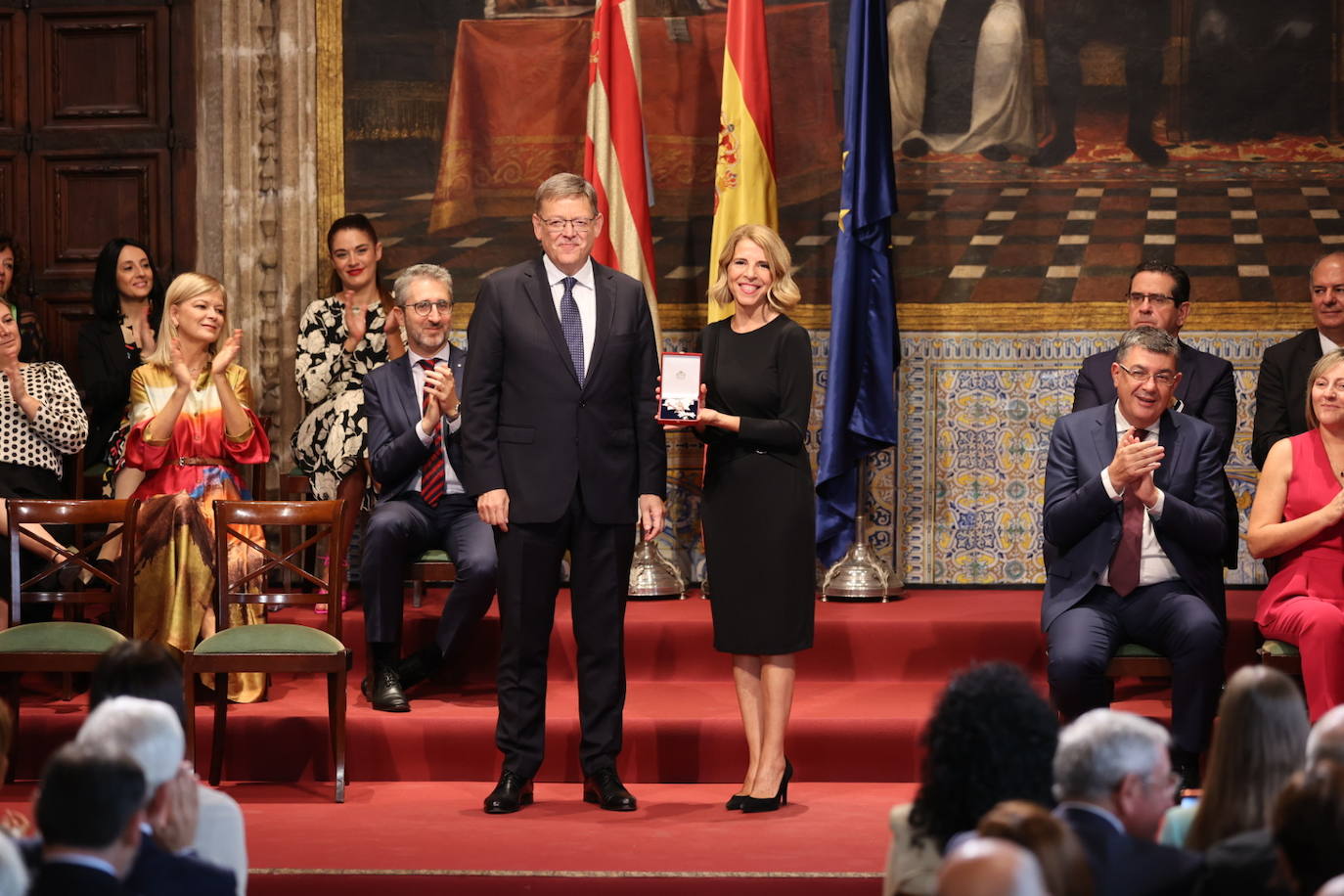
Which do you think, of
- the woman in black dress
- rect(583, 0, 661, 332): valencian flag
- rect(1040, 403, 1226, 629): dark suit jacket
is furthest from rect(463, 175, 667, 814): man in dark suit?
rect(583, 0, 661, 332): valencian flag

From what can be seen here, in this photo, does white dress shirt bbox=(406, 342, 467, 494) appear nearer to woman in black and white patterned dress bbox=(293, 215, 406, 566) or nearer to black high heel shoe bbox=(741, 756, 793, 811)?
woman in black and white patterned dress bbox=(293, 215, 406, 566)

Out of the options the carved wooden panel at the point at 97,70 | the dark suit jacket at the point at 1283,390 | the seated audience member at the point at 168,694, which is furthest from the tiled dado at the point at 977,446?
the seated audience member at the point at 168,694

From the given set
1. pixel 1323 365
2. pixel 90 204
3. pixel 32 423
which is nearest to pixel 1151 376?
pixel 1323 365

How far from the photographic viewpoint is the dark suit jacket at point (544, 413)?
490 centimetres

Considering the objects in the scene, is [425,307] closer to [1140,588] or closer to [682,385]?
[682,385]

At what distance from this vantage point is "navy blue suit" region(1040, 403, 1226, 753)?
16.3 ft

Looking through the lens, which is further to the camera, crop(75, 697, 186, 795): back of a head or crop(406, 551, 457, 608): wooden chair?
crop(406, 551, 457, 608): wooden chair

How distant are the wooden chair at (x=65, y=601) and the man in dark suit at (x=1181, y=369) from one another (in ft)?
10.9

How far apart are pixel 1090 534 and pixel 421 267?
2.57 m

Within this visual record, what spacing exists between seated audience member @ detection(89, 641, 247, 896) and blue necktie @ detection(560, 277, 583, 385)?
1993mm

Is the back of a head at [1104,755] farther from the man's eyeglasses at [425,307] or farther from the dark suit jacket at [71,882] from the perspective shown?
the man's eyeglasses at [425,307]

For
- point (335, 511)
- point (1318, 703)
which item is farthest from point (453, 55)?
point (1318, 703)

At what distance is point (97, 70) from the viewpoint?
761cm

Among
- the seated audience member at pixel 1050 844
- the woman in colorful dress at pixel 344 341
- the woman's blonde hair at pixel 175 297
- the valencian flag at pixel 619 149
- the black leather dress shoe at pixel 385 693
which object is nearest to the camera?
the seated audience member at pixel 1050 844
